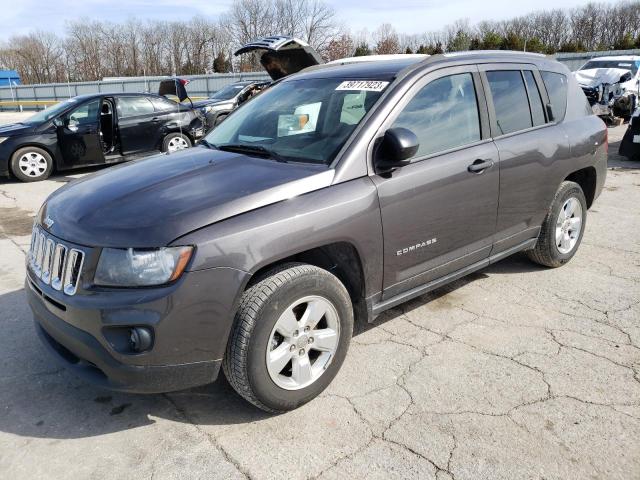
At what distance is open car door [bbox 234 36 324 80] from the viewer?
21.4 feet

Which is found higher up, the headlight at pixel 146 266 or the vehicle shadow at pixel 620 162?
the headlight at pixel 146 266

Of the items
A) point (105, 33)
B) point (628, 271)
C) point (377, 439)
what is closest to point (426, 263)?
point (377, 439)

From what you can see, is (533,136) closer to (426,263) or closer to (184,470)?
(426,263)

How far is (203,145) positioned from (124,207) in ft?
4.18

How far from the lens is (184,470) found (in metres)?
2.47

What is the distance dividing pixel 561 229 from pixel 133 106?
841cm

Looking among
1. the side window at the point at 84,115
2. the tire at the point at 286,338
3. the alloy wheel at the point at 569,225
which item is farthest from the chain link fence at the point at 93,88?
the tire at the point at 286,338

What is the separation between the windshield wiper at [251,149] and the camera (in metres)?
3.25

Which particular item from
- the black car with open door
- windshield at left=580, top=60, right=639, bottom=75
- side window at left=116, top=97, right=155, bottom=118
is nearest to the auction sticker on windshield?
the black car with open door

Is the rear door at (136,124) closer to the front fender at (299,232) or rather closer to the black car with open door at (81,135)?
the black car with open door at (81,135)

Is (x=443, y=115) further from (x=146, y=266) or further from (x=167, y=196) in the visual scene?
(x=146, y=266)

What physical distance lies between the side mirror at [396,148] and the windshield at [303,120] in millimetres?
234

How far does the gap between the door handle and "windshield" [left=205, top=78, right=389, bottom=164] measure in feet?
2.66

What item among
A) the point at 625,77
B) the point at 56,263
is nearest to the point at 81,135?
the point at 56,263
